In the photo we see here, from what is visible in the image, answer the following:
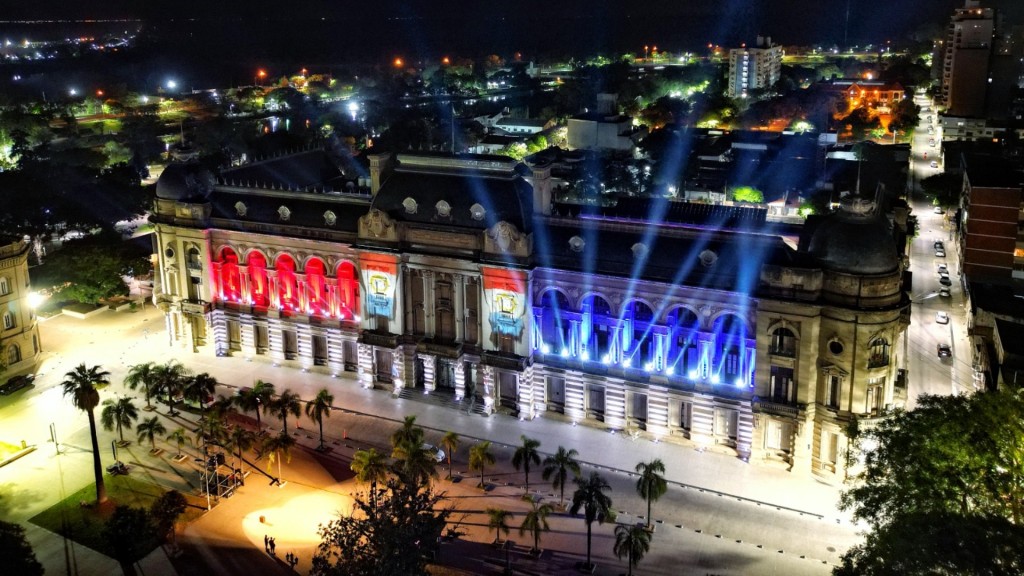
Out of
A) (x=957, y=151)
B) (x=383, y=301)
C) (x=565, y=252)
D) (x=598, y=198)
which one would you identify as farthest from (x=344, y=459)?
(x=957, y=151)

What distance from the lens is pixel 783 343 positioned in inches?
2516

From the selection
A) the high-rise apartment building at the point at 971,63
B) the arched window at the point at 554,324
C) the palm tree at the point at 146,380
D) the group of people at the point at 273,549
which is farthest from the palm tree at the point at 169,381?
the high-rise apartment building at the point at 971,63

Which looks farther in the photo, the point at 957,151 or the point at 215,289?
the point at 957,151

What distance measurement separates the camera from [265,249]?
83062mm

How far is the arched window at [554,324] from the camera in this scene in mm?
71625

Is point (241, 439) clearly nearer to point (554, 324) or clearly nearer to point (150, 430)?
point (150, 430)

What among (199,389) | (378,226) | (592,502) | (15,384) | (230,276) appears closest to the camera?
(592,502)

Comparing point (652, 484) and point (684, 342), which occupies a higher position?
point (684, 342)

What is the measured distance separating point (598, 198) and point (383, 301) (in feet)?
198

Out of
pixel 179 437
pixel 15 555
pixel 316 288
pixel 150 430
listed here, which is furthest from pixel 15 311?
pixel 15 555

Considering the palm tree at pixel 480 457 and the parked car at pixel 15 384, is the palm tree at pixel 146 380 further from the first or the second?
the palm tree at pixel 480 457

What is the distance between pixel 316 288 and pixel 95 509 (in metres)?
28.5

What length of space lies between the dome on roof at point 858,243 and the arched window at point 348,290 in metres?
40.9

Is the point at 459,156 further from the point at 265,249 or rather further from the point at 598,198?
the point at 598,198
